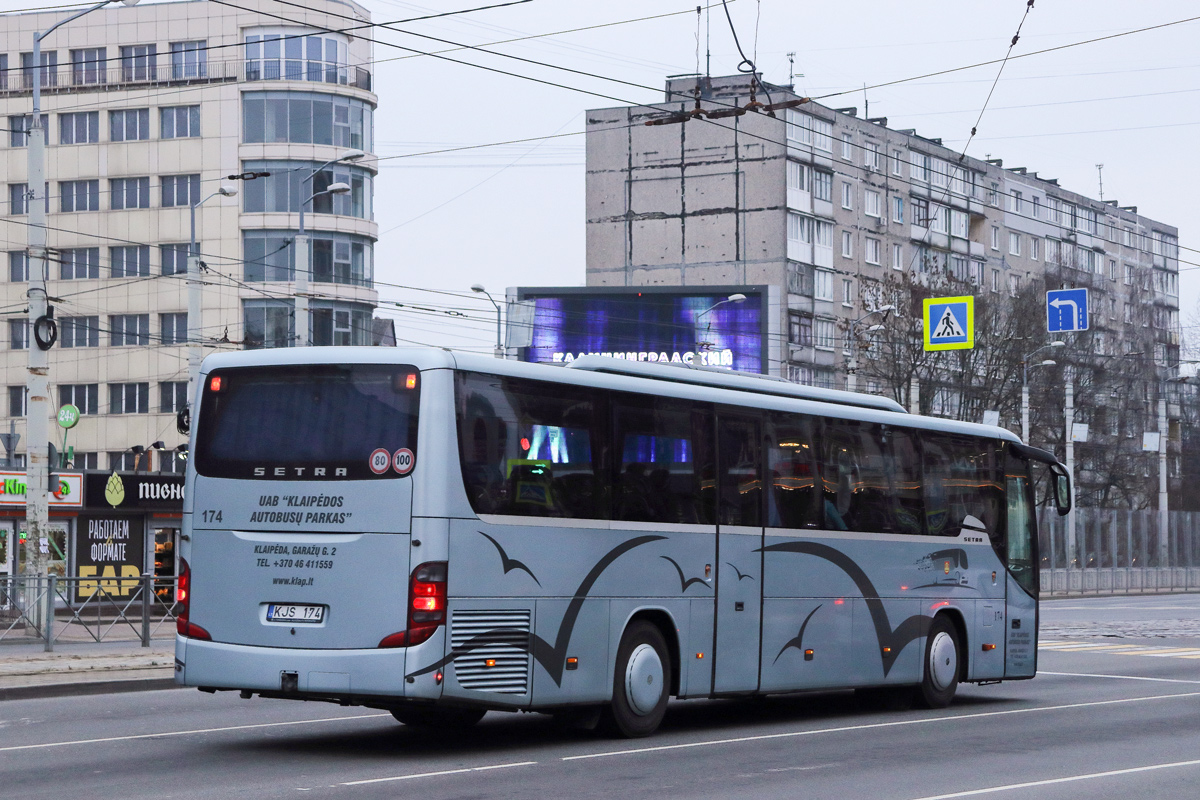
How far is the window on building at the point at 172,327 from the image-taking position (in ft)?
227

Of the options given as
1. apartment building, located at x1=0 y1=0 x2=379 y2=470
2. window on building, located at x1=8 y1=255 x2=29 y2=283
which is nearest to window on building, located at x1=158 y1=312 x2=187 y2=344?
apartment building, located at x1=0 y1=0 x2=379 y2=470

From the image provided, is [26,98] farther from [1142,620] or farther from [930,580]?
[930,580]

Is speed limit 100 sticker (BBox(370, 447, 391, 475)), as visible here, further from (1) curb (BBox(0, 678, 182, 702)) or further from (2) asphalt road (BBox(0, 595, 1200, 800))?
(1) curb (BBox(0, 678, 182, 702))

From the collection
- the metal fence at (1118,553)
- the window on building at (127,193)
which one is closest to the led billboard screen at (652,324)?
the metal fence at (1118,553)

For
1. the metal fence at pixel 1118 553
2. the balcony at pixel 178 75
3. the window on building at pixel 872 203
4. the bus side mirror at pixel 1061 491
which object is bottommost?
the metal fence at pixel 1118 553

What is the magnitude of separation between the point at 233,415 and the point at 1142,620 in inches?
1185

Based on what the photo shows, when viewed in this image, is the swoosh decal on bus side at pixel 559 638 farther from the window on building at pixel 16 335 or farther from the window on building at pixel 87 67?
the window on building at pixel 16 335

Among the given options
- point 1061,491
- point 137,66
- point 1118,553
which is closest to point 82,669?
point 1061,491

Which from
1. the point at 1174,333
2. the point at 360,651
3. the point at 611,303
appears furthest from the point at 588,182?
the point at 360,651

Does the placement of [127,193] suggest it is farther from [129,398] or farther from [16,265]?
[129,398]

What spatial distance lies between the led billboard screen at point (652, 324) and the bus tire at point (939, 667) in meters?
49.6

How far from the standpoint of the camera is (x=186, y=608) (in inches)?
492

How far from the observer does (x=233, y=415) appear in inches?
496

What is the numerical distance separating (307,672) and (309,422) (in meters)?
1.82
